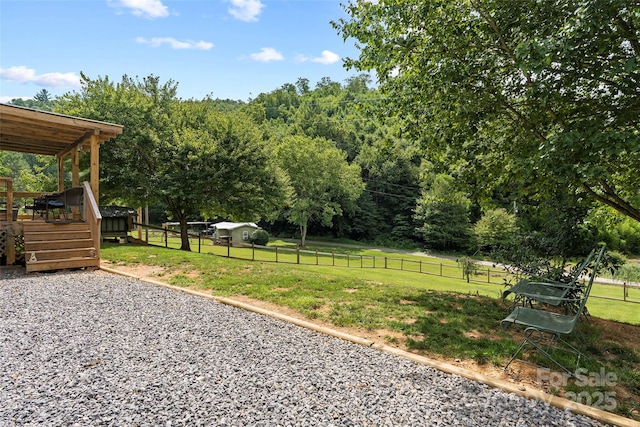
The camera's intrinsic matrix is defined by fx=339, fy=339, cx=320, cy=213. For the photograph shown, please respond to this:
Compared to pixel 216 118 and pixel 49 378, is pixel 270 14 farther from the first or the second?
pixel 49 378

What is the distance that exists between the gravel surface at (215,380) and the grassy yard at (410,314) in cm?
59

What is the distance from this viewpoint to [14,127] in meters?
7.72

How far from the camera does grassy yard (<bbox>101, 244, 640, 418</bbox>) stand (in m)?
3.29

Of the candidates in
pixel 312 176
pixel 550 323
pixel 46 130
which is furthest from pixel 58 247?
pixel 312 176

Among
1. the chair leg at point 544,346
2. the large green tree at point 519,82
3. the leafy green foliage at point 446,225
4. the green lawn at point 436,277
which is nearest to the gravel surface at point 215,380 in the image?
the chair leg at point 544,346

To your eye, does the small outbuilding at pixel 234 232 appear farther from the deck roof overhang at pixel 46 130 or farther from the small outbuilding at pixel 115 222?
the deck roof overhang at pixel 46 130

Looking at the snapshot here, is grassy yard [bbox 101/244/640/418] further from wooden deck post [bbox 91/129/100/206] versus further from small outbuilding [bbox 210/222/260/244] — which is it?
small outbuilding [bbox 210/222/260/244]

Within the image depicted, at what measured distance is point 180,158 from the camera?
1247 centimetres

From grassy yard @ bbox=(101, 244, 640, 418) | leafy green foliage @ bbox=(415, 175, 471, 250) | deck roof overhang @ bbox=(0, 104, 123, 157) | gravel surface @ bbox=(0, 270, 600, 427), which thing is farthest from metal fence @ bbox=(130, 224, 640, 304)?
Answer: gravel surface @ bbox=(0, 270, 600, 427)

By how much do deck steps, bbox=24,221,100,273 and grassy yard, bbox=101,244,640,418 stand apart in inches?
33.0

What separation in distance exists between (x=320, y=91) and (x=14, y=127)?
2847 inches

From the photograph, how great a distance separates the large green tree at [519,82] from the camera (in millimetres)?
3422

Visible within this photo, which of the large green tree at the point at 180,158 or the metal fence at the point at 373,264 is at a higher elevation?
the large green tree at the point at 180,158

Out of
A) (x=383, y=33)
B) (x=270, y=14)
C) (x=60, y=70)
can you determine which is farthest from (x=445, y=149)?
(x=60, y=70)
